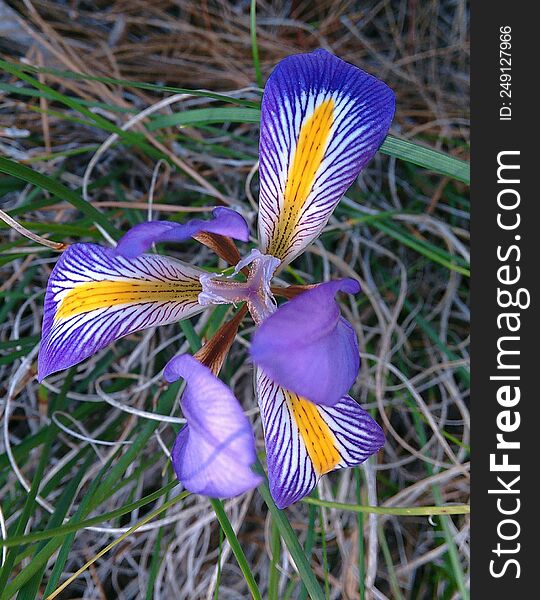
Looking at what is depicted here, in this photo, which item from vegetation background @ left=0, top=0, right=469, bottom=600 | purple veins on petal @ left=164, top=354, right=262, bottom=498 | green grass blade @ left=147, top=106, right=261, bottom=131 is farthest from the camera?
vegetation background @ left=0, top=0, right=469, bottom=600

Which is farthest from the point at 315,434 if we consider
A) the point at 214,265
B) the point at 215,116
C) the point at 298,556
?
the point at 214,265

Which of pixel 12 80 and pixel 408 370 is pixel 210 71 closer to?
pixel 12 80

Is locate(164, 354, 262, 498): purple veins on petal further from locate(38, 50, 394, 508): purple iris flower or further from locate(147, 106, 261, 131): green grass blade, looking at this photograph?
locate(147, 106, 261, 131): green grass blade

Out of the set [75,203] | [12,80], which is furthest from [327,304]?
[12,80]

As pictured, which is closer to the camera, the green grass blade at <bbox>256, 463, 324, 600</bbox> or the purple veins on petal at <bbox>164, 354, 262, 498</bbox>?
the purple veins on petal at <bbox>164, 354, 262, 498</bbox>

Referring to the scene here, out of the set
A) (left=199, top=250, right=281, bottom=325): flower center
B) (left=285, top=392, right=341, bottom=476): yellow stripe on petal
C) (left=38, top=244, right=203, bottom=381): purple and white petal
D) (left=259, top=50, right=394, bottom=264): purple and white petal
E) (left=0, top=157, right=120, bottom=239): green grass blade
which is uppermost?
(left=259, top=50, right=394, bottom=264): purple and white petal

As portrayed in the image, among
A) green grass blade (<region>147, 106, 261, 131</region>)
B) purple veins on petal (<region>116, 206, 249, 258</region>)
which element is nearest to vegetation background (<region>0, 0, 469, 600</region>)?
green grass blade (<region>147, 106, 261, 131</region>)

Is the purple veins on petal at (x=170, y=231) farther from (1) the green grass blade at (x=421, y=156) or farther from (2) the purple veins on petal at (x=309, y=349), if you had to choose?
(1) the green grass blade at (x=421, y=156)
